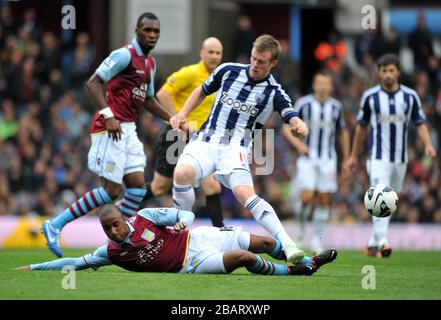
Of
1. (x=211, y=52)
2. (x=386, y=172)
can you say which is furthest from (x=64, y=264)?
(x=386, y=172)

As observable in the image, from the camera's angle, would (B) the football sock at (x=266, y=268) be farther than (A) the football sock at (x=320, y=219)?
No

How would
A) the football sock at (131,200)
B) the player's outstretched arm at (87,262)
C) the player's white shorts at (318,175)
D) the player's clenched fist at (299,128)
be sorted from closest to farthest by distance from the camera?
the player's outstretched arm at (87,262)
the player's clenched fist at (299,128)
the football sock at (131,200)
the player's white shorts at (318,175)

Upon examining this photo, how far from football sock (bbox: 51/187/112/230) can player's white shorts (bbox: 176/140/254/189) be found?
1.29 m

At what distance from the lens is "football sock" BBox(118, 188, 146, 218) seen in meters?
12.0

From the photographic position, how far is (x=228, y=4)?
2383cm

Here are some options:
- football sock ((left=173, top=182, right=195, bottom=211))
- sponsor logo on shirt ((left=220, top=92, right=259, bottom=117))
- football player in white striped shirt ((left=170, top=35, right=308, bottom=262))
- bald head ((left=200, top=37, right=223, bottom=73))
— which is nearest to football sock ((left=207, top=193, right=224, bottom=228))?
football sock ((left=173, top=182, right=195, bottom=211))

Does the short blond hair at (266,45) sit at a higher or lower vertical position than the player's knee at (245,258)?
higher

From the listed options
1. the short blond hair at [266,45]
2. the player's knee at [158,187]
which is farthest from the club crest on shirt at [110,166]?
the short blond hair at [266,45]

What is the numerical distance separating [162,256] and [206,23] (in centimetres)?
1401

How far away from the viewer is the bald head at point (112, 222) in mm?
9180

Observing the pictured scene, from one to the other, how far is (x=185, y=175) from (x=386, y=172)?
4.19 metres

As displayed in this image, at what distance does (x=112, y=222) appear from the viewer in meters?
9.20

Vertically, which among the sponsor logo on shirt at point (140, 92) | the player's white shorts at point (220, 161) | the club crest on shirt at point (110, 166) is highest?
→ the sponsor logo on shirt at point (140, 92)

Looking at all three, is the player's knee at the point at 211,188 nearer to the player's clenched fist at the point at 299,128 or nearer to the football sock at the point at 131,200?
the football sock at the point at 131,200
